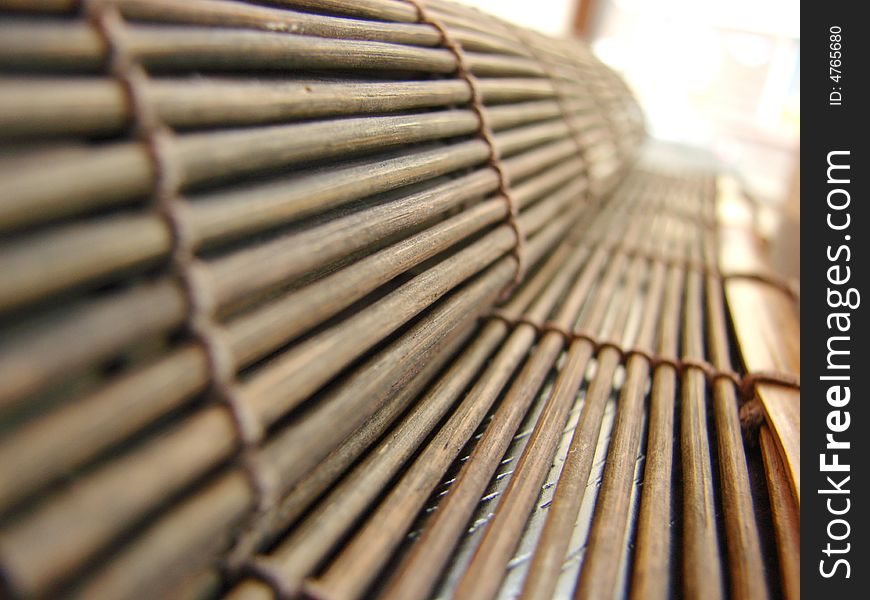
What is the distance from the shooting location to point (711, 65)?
514 centimetres

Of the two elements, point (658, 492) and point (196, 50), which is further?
point (658, 492)

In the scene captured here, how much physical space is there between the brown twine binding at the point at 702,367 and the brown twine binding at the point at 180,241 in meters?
0.54

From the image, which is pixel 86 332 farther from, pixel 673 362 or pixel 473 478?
pixel 673 362

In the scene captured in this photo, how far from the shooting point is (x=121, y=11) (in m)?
0.44

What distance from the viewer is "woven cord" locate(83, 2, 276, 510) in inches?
16.4

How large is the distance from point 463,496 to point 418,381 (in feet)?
0.57

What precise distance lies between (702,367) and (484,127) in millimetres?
492

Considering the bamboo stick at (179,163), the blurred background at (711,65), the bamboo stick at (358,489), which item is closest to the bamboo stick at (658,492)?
the bamboo stick at (358,489)

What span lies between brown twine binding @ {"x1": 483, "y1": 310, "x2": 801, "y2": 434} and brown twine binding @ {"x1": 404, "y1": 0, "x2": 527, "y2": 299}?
7cm

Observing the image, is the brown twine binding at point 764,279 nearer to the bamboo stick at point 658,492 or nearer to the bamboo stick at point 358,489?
the bamboo stick at point 658,492

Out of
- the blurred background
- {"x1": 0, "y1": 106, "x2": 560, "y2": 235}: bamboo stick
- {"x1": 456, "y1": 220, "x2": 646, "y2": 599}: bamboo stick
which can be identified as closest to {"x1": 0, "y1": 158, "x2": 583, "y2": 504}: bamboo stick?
{"x1": 0, "y1": 106, "x2": 560, "y2": 235}: bamboo stick

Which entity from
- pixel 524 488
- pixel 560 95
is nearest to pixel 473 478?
pixel 524 488
